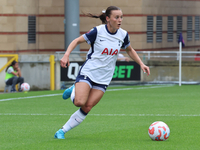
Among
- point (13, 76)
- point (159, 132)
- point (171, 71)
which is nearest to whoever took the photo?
point (159, 132)

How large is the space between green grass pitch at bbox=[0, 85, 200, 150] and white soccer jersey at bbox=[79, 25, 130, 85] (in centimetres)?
103

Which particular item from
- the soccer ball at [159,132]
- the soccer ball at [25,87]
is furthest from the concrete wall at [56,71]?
the soccer ball at [159,132]

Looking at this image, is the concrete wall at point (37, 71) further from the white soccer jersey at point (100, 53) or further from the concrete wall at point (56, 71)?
the white soccer jersey at point (100, 53)

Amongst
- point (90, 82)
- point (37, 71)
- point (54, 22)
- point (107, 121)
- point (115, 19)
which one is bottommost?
point (107, 121)

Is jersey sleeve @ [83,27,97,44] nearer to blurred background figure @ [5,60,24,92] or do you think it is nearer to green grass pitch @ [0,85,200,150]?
green grass pitch @ [0,85,200,150]

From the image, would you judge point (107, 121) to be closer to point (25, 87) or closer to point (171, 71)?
point (25, 87)

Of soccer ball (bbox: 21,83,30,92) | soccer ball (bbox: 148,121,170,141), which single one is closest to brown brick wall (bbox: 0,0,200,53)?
soccer ball (bbox: 21,83,30,92)

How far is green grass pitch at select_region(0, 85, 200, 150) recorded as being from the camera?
6895mm

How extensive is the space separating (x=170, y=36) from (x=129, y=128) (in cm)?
2247

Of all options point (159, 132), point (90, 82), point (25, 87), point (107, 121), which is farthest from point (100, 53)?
point (25, 87)

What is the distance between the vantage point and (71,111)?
1157 cm

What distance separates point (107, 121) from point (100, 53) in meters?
2.82

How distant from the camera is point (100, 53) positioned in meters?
7.11

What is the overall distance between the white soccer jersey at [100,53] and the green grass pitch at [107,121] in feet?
3.37
